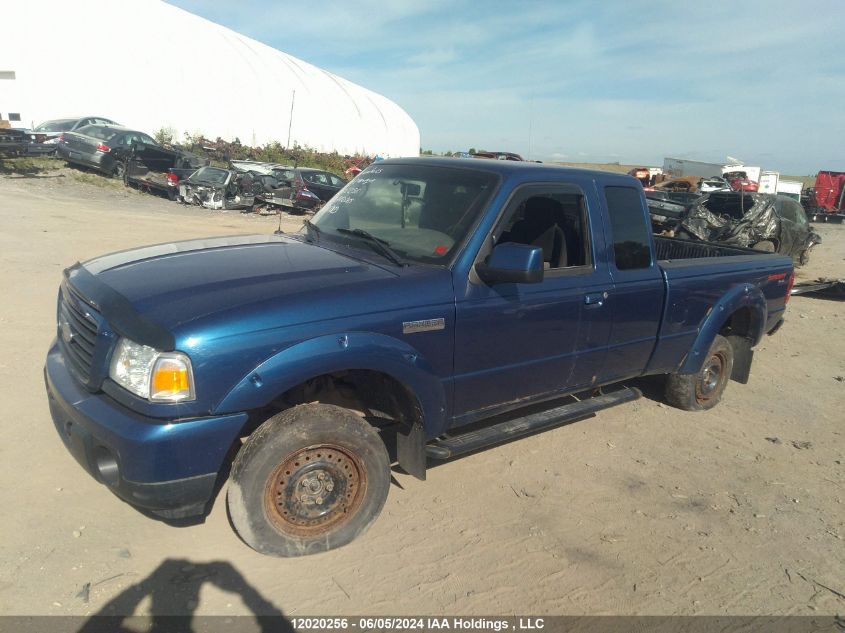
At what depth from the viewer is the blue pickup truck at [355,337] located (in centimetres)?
257

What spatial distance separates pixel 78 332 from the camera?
2963 millimetres

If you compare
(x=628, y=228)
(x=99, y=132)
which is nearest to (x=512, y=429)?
(x=628, y=228)

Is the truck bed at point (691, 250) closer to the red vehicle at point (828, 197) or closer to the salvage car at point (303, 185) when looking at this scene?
the salvage car at point (303, 185)

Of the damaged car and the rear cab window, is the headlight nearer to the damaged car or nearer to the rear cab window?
the rear cab window

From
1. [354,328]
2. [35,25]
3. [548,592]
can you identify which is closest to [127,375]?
[354,328]

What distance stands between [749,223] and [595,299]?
36.9ft

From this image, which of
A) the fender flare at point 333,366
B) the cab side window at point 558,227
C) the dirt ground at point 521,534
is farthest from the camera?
the cab side window at point 558,227

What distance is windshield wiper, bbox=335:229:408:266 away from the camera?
336 centimetres

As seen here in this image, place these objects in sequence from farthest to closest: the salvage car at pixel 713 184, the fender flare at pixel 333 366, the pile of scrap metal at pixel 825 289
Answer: the salvage car at pixel 713 184
the pile of scrap metal at pixel 825 289
the fender flare at pixel 333 366

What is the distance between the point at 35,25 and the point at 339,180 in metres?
16.0

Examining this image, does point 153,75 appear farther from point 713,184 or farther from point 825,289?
point 825,289

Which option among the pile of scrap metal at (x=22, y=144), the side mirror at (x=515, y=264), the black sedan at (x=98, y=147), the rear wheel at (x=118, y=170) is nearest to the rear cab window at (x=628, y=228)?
the side mirror at (x=515, y=264)

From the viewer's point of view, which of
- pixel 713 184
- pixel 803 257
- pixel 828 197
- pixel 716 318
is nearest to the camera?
pixel 716 318

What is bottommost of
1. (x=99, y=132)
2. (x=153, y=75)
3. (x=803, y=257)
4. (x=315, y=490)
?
(x=803, y=257)
